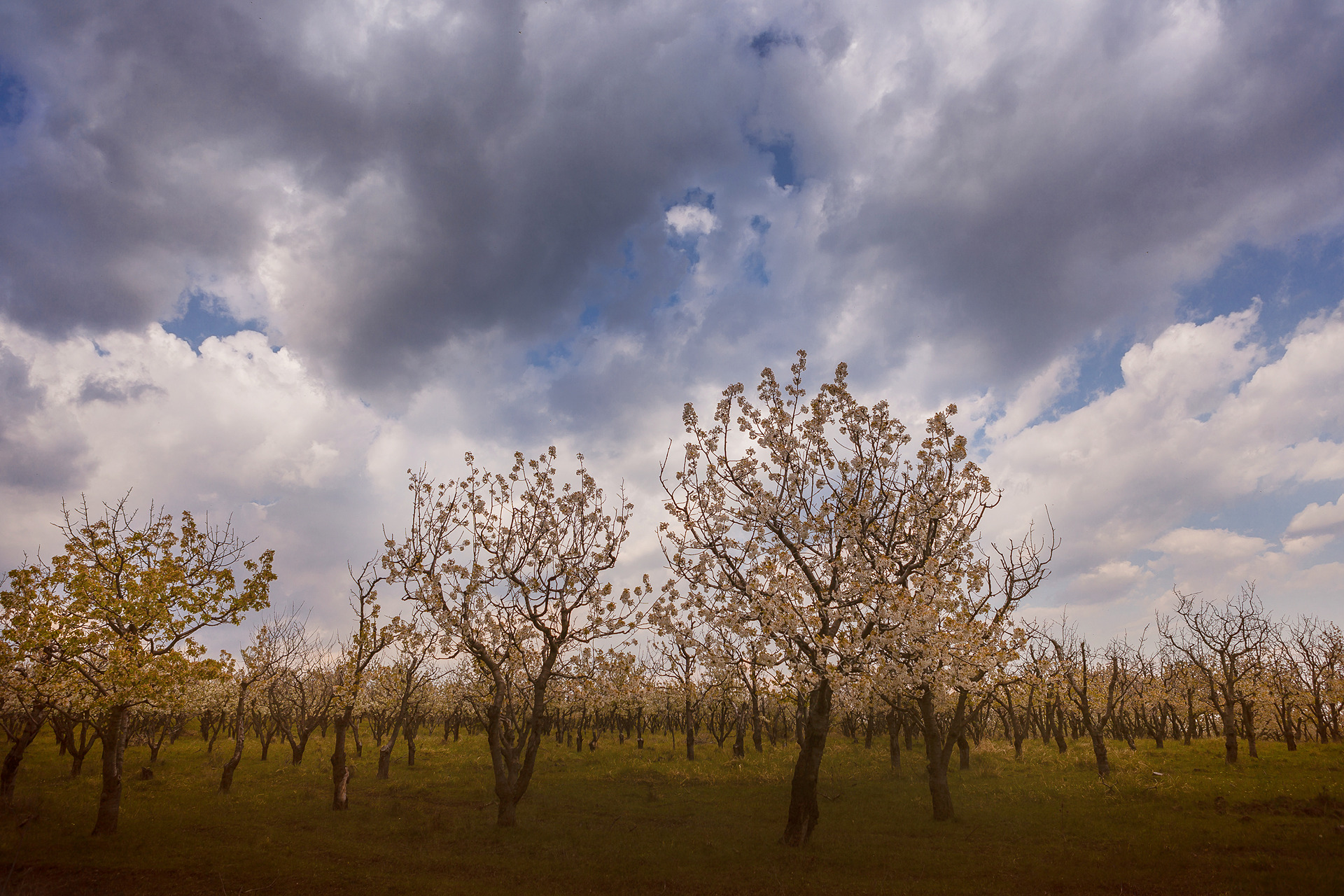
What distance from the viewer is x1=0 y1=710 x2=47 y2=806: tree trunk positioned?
23.0 metres

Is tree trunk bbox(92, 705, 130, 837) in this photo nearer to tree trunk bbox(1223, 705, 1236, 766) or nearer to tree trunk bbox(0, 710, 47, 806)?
tree trunk bbox(0, 710, 47, 806)

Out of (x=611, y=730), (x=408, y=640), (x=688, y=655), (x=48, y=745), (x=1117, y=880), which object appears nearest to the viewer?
(x=1117, y=880)

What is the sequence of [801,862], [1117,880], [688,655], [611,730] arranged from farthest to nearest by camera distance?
[611,730], [688,655], [801,862], [1117,880]

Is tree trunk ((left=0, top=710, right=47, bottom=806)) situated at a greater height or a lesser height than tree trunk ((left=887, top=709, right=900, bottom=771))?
greater

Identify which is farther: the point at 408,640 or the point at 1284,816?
the point at 408,640

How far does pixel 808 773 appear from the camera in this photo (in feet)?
63.2

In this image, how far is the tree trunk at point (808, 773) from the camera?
62.7ft

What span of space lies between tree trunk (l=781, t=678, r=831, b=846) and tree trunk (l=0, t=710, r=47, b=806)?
1114 inches

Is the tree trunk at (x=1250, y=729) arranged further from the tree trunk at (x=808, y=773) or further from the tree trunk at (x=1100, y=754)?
the tree trunk at (x=808, y=773)

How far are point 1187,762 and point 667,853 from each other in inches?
1421

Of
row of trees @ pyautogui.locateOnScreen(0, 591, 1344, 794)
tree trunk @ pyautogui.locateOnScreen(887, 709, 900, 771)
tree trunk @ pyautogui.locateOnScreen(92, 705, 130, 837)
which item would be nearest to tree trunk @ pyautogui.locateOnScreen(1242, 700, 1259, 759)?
row of trees @ pyautogui.locateOnScreen(0, 591, 1344, 794)

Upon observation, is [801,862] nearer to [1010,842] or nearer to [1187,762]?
[1010,842]

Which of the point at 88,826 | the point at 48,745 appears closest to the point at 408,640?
the point at 88,826

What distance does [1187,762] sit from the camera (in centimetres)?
3600
